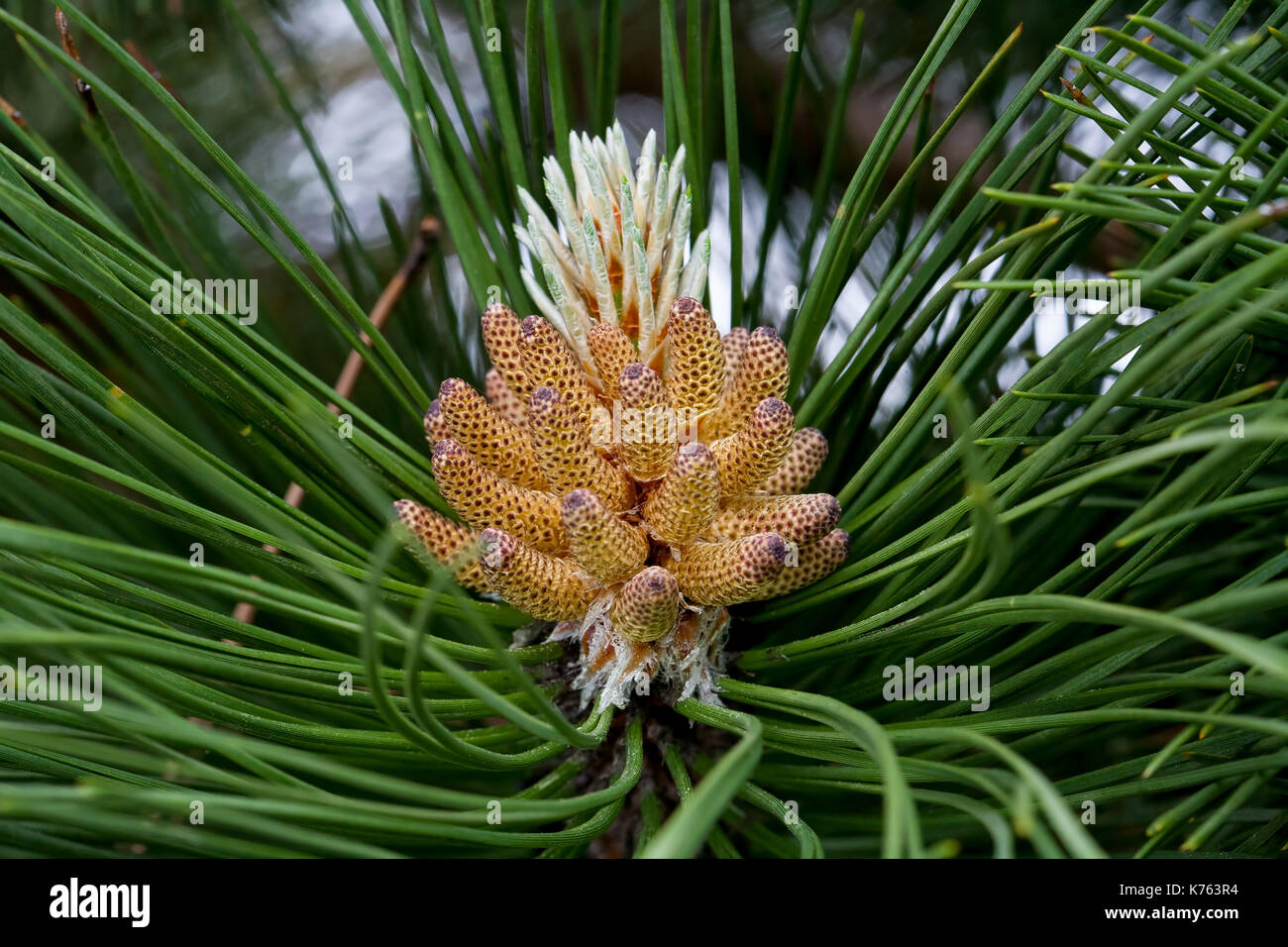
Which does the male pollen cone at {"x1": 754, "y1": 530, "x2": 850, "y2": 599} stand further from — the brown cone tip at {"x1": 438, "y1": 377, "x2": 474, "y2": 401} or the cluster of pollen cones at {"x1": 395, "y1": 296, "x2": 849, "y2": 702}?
the brown cone tip at {"x1": 438, "y1": 377, "x2": 474, "y2": 401}

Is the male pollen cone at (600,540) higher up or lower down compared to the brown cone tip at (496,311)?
lower down

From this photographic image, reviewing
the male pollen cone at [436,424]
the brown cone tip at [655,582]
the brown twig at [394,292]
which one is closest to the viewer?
the brown cone tip at [655,582]

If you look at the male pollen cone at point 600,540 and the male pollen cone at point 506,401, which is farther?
the male pollen cone at point 506,401

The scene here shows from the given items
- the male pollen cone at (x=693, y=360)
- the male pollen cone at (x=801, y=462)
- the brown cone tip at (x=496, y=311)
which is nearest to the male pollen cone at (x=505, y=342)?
the brown cone tip at (x=496, y=311)

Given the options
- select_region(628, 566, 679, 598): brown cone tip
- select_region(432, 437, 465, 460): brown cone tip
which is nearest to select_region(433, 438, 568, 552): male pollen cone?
select_region(432, 437, 465, 460): brown cone tip

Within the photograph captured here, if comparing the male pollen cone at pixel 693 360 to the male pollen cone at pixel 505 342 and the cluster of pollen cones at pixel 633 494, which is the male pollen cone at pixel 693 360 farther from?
the male pollen cone at pixel 505 342

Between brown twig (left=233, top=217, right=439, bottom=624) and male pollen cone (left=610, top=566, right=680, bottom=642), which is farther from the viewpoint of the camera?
brown twig (left=233, top=217, right=439, bottom=624)

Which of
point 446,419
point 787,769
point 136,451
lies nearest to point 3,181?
point 446,419

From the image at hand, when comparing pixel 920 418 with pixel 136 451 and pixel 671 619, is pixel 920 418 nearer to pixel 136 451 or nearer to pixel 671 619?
pixel 671 619
